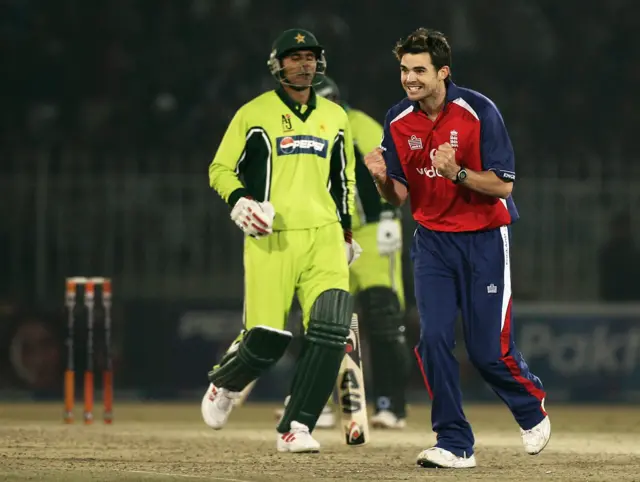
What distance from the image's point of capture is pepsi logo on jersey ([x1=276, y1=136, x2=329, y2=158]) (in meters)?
8.12

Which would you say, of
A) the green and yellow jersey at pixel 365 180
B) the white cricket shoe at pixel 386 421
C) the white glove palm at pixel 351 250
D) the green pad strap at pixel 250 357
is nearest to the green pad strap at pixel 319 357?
the green pad strap at pixel 250 357

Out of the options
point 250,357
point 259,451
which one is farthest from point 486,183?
point 259,451

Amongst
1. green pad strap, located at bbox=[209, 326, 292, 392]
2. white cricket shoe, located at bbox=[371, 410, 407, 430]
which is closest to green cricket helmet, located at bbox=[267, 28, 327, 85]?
green pad strap, located at bbox=[209, 326, 292, 392]

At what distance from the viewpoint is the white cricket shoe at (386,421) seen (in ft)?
34.0

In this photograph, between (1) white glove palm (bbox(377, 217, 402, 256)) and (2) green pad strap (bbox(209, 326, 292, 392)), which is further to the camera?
(1) white glove palm (bbox(377, 217, 402, 256))

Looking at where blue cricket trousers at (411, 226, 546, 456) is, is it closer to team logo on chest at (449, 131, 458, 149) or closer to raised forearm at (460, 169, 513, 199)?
raised forearm at (460, 169, 513, 199)

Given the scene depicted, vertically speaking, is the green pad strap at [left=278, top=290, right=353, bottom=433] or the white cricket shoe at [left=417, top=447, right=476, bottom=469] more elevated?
the green pad strap at [left=278, top=290, right=353, bottom=433]

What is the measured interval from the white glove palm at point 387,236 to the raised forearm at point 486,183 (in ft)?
9.92

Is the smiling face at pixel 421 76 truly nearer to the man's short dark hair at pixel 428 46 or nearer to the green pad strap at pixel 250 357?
the man's short dark hair at pixel 428 46

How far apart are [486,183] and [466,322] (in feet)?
2.30

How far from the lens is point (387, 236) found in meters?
10.2

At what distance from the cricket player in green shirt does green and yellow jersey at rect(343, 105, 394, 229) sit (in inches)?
73.2

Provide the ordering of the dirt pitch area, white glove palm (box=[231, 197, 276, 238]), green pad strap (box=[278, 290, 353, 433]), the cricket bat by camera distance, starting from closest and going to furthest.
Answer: the dirt pitch area < white glove palm (box=[231, 197, 276, 238]) < green pad strap (box=[278, 290, 353, 433]) < the cricket bat

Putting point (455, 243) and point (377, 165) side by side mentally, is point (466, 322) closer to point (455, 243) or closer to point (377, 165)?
point (455, 243)
